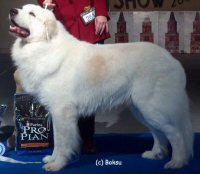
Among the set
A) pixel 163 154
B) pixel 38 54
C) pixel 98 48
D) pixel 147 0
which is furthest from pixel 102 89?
pixel 147 0

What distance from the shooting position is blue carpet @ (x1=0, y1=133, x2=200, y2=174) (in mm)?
3090

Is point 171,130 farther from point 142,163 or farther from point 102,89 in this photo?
point 102,89

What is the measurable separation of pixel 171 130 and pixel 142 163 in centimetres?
38

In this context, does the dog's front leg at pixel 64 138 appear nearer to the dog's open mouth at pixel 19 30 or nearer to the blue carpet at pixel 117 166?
the blue carpet at pixel 117 166

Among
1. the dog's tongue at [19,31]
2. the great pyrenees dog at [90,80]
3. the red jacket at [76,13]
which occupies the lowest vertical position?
the great pyrenees dog at [90,80]

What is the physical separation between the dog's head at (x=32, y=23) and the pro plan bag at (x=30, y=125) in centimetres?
73

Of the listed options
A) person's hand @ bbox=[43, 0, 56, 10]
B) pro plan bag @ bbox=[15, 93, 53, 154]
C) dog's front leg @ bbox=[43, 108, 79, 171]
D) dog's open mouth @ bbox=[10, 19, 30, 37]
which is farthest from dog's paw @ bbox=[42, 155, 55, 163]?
person's hand @ bbox=[43, 0, 56, 10]

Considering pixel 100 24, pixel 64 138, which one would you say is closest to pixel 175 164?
pixel 64 138

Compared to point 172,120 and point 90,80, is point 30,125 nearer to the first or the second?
point 90,80

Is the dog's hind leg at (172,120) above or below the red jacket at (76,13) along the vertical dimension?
below

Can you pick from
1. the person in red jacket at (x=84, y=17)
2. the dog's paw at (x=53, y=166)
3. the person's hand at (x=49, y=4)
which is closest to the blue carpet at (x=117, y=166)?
the dog's paw at (x=53, y=166)

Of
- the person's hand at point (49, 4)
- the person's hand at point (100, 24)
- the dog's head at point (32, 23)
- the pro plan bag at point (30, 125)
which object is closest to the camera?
the dog's head at point (32, 23)

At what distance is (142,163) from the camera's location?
3.26 meters

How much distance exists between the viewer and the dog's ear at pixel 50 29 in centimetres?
293
